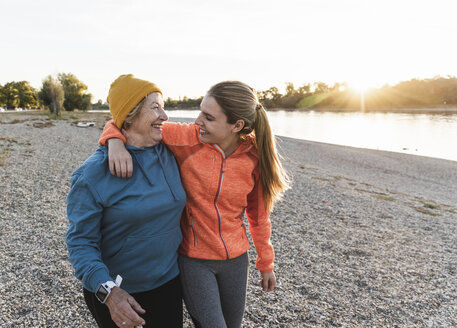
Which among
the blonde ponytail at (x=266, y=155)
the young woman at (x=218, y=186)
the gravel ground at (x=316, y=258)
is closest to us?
the young woman at (x=218, y=186)

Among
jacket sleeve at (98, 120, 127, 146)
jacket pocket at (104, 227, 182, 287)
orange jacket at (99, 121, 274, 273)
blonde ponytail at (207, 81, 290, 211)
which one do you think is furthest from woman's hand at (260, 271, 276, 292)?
jacket sleeve at (98, 120, 127, 146)

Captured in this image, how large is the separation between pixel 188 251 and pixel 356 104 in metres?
120

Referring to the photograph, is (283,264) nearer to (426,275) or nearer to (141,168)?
(426,275)

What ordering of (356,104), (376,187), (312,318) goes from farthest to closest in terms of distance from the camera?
(356,104)
(376,187)
(312,318)

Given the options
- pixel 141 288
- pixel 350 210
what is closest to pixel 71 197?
pixel 141 288

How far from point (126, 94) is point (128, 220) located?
34.6 inches

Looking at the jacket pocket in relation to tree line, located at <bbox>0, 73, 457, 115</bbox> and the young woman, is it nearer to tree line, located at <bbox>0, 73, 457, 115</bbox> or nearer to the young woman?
the young woman

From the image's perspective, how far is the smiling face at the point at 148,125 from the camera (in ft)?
6.87

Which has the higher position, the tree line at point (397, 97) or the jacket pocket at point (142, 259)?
the tree line at point (397, 97)

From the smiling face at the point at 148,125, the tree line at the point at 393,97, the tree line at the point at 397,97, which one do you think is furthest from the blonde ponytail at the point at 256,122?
the tree line at the point at 397,97

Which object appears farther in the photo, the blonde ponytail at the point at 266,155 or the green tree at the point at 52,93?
the green tree at the point at 52,93

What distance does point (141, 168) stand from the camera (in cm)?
197

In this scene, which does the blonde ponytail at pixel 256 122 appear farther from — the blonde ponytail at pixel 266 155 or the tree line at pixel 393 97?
the tree line at pixel 393 97

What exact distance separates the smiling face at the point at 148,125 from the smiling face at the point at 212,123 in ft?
0.97
